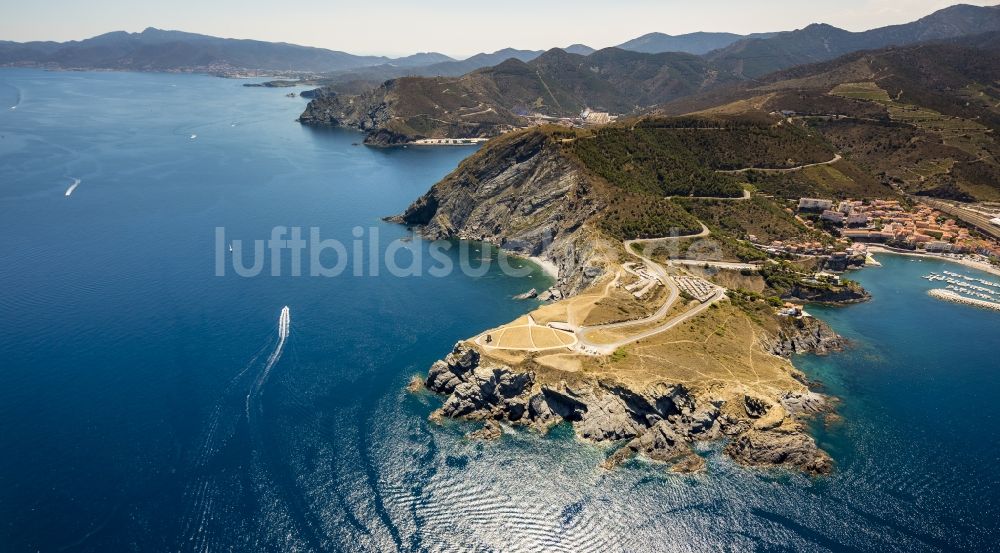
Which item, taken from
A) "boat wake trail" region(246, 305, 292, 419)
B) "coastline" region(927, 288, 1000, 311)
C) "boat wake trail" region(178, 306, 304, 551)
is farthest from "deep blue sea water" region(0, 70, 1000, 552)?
"coastline" region(927, 288, 1000, 311)

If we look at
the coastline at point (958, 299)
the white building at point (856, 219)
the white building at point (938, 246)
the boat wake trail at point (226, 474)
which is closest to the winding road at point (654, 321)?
the boat wake trail at point (226, 474)

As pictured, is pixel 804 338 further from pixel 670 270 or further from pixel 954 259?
pixel 954 259

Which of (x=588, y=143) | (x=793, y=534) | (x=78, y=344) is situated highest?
(x=588, y=143)

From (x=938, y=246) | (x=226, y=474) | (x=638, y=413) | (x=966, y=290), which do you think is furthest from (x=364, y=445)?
(x=938, y=246)

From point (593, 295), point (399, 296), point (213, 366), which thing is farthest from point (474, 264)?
point (213, 366)

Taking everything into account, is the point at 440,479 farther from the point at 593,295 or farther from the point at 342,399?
the point at 593,295

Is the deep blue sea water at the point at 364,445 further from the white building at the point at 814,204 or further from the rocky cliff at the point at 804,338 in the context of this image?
the white building at the point at 814,204
